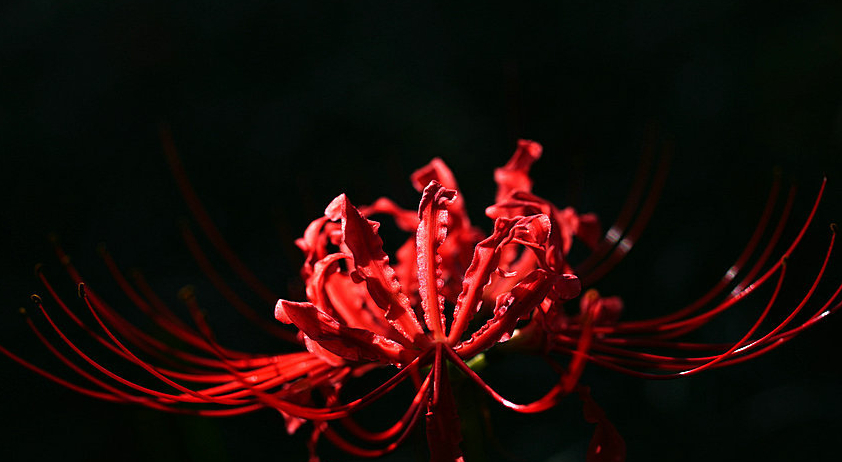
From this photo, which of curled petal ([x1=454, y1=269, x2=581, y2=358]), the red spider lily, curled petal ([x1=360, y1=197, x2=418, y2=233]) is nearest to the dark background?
curled petal ([x1=360, y1=197, x2=418, y2=233])

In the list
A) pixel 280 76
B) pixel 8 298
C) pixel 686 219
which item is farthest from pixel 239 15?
pixel 686 219

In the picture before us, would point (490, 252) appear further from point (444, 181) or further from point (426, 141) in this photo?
point (426, 141)

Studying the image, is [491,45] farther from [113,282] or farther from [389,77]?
[113,282]

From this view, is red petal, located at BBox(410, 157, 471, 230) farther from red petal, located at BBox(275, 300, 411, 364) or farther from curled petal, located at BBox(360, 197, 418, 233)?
red petal, located at BBox(275, 300, 411, 364)

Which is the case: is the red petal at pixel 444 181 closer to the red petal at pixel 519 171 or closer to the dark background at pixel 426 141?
the red petal at pixel 519 171

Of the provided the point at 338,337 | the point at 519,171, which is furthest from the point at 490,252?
the point at 519,171
